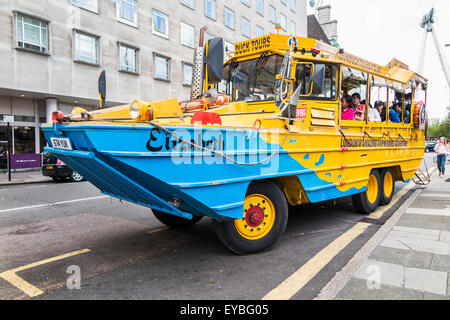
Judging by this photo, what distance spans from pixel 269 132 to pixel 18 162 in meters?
A: 15.4

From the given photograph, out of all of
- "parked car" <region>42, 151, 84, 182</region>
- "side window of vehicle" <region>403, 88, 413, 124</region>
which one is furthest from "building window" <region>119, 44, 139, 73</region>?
"side window of vehicle" <region>403, 88, 413, 124</region>

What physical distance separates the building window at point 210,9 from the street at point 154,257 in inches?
802

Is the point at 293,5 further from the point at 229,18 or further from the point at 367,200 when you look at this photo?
the point at 367,200

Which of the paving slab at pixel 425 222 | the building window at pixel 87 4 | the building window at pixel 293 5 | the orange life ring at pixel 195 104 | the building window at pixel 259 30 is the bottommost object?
the paving slab at pixel 425 222

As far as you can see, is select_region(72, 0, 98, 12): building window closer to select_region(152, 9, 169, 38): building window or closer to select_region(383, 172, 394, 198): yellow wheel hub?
select_region(152, 9, 169, 38): building window

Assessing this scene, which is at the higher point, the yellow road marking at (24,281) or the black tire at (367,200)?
the black tire at (367,200)

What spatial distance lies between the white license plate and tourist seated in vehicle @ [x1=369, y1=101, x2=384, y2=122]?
494cm

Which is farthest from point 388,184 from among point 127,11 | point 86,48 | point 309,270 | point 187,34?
point 187,34

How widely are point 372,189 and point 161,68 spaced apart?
1660 cm

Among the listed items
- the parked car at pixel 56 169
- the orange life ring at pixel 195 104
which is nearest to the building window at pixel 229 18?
the parked car at pixel 56 169

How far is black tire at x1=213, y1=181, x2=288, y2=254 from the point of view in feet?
12.0

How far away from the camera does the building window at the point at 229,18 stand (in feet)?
81.4

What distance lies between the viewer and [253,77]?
4969 millimetres

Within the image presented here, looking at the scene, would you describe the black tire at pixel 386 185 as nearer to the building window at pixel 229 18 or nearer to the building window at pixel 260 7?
the building window at pixel 229 18
